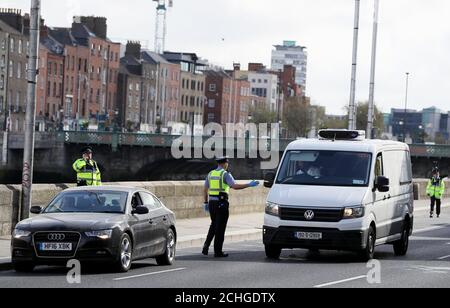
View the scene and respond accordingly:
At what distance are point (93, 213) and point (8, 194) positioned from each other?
611 cm

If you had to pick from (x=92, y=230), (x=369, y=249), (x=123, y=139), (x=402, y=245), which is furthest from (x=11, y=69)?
(x=92, y=230)

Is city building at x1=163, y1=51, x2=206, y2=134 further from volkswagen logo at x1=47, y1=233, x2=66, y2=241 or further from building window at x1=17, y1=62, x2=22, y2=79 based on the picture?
volkswagen logo at x1=47, y1=233, x2=66, y2=241

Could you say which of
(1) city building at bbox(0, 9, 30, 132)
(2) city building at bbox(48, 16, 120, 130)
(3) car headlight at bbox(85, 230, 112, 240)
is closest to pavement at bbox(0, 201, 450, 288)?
(3) car headlight at bbox(85, 230, 112, 240)

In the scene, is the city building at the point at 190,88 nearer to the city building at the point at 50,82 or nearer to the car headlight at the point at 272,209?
the city building at the point at 50,82

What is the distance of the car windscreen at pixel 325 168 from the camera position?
941 inches

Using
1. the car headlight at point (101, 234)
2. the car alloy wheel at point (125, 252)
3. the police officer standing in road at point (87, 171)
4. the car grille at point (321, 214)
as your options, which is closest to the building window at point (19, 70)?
the police officer standing in road at point (87, 171)

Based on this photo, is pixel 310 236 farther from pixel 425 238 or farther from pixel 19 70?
pixel 19 70

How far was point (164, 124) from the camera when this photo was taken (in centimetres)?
17188

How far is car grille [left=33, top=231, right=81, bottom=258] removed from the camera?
64.0 ft

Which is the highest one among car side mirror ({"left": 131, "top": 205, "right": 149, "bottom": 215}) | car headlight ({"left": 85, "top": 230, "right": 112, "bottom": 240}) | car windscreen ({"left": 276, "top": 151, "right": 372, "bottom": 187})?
car windscreen ({"left": 276, "top": 151, "right": 372, "bottom": 187})

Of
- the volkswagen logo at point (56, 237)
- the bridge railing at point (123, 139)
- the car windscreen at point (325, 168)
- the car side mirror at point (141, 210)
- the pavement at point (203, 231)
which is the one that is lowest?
the bridge railing at point (123, 139)

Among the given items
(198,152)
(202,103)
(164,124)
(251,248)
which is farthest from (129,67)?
(251,248)
